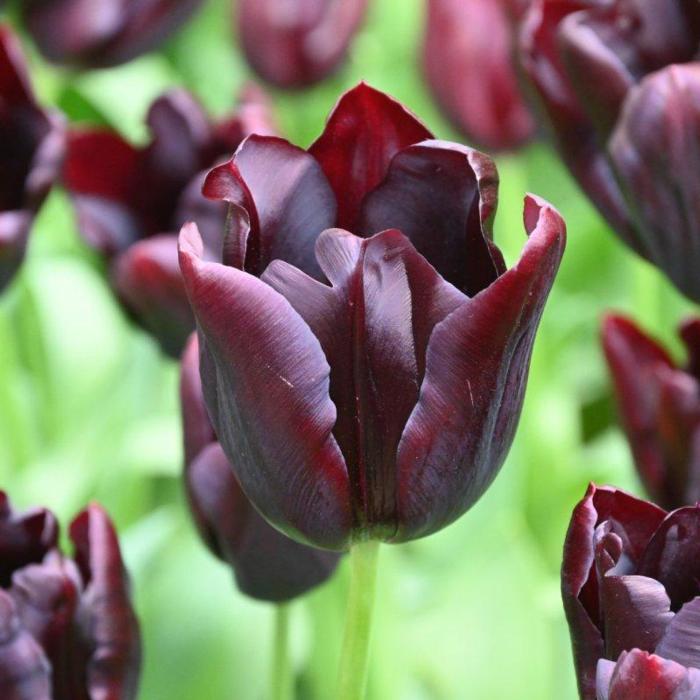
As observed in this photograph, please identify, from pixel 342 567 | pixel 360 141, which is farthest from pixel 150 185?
pixel 360 141

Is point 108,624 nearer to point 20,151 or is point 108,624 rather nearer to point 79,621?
point 79,621

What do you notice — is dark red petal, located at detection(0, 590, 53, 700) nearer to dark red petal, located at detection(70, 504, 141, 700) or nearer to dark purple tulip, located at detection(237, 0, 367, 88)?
dark red petal, located at detection(70, 504, 141, 700)

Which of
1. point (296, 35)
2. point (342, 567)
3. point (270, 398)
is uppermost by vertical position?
point (270, 398)

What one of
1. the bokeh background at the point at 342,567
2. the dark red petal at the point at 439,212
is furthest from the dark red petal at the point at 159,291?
the dark red petal at the point at 439,212

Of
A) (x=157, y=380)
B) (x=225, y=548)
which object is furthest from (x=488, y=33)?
(x=225, y=548)

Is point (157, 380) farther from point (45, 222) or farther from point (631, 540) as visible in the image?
point (631, 540)
